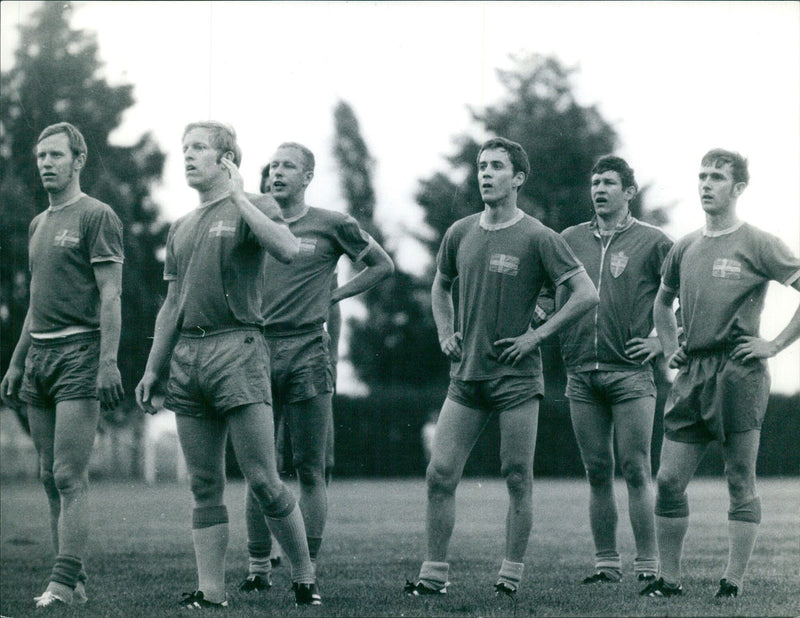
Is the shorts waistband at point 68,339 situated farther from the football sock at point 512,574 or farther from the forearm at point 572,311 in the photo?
the football sock at point 512,574

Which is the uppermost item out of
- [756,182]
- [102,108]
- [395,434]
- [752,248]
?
[102,108]

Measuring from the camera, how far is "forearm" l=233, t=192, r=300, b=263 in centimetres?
498

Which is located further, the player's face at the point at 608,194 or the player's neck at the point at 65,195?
the player's face at the point at 608,194

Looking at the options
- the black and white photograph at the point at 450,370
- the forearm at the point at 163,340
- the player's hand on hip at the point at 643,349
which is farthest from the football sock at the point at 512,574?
the forearm at the point at 163,340

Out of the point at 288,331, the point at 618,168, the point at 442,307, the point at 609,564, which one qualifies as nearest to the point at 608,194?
the point at 618,168

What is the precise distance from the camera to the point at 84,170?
57.4 ft

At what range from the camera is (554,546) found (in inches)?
351

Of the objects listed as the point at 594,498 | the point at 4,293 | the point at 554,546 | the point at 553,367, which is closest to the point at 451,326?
the point at 594,498

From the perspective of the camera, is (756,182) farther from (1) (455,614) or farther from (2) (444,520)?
(1) (455,614)

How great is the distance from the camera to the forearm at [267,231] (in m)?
4.98

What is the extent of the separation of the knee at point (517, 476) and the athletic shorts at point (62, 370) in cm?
205

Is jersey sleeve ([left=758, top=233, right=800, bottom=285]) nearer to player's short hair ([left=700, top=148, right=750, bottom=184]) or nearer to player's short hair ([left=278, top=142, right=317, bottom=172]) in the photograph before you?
player's short hair ([left=700, top=148, right=750, bottom=184])

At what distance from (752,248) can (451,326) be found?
1499 millimetres

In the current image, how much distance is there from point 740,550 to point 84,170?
553 inches
